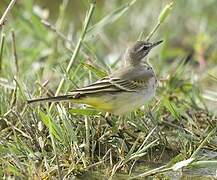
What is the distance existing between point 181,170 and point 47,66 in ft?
9.43

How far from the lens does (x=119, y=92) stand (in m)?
5.26

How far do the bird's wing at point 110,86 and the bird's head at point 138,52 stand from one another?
52 centimetres

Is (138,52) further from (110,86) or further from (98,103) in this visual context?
(98,103)

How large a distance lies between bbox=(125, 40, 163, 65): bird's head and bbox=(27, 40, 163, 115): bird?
10cm

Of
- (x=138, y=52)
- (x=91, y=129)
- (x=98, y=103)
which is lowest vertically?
(x=91, y=129)

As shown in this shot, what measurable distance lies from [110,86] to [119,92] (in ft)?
0.33

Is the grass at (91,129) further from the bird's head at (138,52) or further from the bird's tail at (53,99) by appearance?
the bird's head at (138,52)

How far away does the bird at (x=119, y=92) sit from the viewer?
194 inches

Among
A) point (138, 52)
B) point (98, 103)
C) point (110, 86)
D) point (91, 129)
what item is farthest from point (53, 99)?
point (138, 52)

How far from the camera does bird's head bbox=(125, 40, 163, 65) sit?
5875 millimetres

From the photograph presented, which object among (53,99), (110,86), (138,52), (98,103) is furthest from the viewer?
(138,52)

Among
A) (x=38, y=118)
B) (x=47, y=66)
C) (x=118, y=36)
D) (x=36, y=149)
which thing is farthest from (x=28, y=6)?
(x=36, y=149)

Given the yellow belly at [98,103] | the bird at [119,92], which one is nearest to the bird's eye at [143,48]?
the bird at [119,92]

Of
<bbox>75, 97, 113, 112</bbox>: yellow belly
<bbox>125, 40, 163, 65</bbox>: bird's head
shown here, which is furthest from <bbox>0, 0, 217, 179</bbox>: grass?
<bbox>125, 40, 163, 65</bbox>: bird's head
